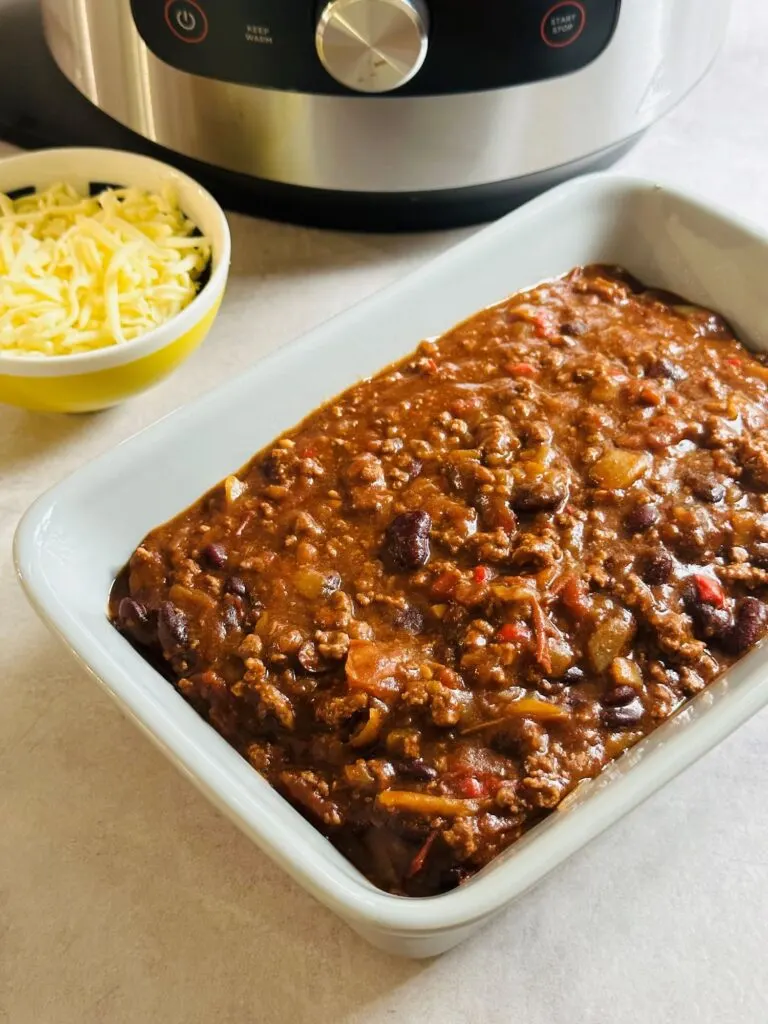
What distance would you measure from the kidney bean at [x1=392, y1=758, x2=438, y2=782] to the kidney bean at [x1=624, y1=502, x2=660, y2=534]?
40cm

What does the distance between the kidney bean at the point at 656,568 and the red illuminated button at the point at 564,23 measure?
0.80 metres

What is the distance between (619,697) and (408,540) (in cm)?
30

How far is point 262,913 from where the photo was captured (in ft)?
3.89

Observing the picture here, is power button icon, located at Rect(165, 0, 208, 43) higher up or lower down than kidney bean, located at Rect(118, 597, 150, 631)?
higher up

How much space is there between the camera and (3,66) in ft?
6.72

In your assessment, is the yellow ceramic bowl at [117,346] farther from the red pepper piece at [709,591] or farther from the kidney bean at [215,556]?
the red pepper piece at [709,591]

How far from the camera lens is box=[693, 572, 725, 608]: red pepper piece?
128cm

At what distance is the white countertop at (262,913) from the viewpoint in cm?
113

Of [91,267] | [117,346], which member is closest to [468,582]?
[117,346]

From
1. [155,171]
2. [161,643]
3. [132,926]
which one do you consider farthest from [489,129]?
[132,926]

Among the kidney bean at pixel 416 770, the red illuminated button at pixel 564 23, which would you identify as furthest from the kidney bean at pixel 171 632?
the red illuminated button at pixel 564 23

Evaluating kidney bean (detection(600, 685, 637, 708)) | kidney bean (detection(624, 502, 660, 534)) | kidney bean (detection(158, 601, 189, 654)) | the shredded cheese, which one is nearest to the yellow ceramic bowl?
the shredded cheese

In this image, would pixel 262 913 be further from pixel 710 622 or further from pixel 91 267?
pixel 91 267

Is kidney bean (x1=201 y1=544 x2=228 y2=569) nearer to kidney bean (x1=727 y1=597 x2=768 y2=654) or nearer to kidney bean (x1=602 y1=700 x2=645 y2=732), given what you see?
kidney bean (x1=602 y1=700 x2=645 y2=732)
